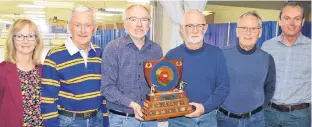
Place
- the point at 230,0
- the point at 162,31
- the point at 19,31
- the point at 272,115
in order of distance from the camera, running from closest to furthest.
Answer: the point at 19,31 < the point at 272,115 < the point at 162,31 < the point at 230,0

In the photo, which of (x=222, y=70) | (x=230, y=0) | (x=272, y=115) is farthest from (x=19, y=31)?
(x=230, y=0)

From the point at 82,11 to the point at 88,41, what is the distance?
209 millimetres

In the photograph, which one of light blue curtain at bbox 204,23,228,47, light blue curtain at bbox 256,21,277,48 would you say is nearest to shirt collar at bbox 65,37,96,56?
light blue curtain at bbox 204,23,228,47

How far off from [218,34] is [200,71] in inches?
65.9

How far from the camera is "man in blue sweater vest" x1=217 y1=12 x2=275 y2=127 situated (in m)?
2.27

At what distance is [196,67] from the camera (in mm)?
2117

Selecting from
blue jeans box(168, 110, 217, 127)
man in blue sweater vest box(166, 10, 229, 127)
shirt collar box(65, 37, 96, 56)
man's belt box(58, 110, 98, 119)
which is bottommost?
blue jeans box(168, 110, 217, 127)

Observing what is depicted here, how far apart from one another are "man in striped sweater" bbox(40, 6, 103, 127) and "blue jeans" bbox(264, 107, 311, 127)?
Answer: 57.4 inches

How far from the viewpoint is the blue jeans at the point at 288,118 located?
7.98 ft

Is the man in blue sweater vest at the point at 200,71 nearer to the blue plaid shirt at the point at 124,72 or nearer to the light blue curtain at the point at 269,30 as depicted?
the blue plaid shirt at the point at 124,72

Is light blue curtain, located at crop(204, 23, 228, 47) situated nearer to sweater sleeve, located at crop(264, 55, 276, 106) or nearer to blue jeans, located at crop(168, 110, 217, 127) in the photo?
sweater sleeve, located at crop(264, 55, 276, 106)

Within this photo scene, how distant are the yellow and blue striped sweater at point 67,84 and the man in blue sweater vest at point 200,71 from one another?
2.07ft

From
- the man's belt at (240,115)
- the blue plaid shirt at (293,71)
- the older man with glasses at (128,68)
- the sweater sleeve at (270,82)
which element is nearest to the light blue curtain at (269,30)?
the blue plaid shirt at (293,71)

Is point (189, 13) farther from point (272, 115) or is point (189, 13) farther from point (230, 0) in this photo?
point (230, 0)
